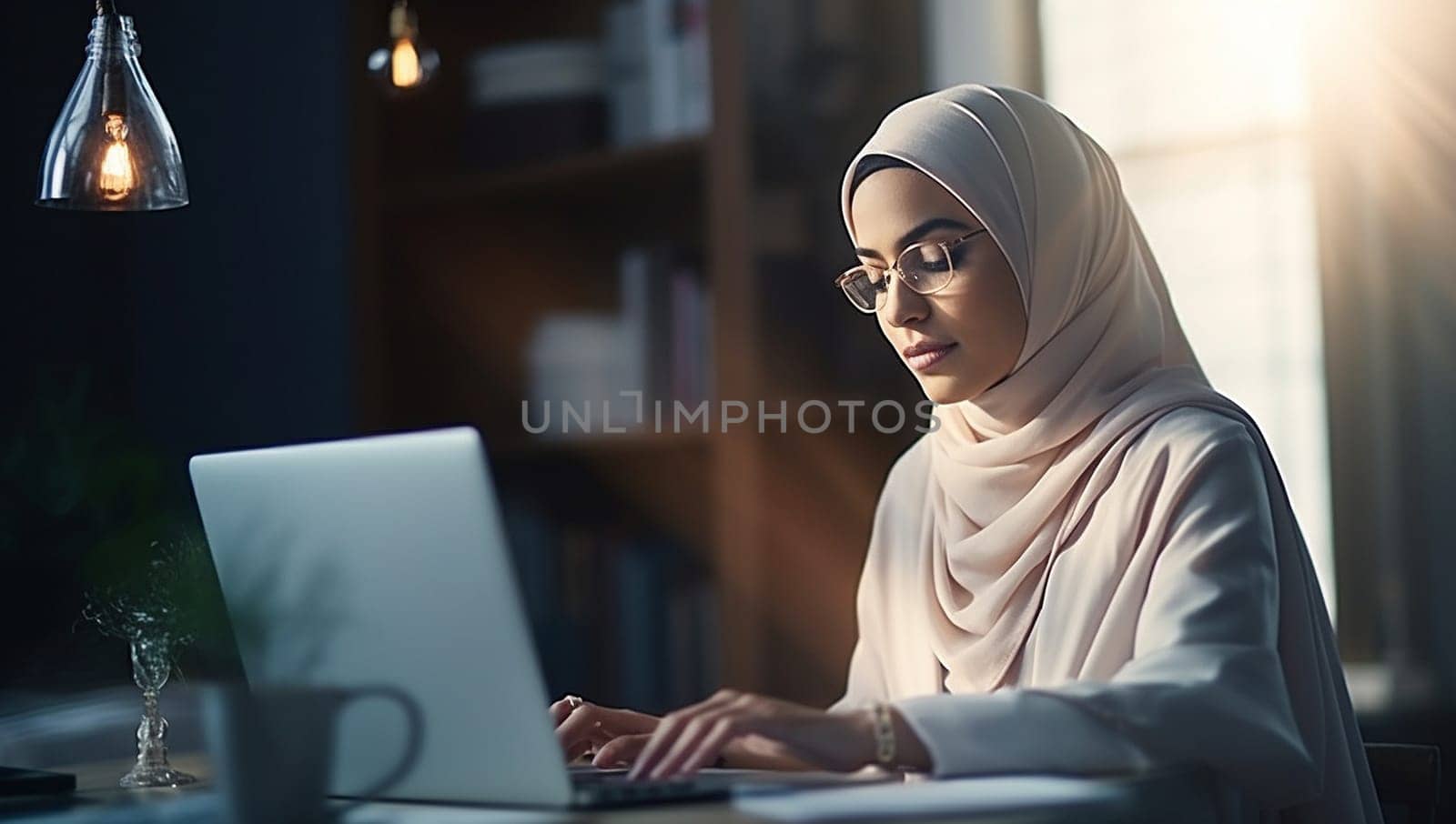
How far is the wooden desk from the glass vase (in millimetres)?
80

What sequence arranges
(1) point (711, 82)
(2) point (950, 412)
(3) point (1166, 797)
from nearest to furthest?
1. (3) point (1166, 797)
2. (2) point (950, 412)
3. (1) point (711, 82)

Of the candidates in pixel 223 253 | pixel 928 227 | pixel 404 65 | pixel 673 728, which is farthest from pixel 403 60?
pixel 223 253

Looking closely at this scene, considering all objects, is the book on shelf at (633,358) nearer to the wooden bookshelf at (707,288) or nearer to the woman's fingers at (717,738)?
the wooden bookshelf at (707,288)

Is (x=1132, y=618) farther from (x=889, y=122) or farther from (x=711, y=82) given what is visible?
(x=711, y=82)

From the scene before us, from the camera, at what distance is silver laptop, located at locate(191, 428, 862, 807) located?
3.21ft

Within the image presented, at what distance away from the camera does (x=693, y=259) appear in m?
2.62

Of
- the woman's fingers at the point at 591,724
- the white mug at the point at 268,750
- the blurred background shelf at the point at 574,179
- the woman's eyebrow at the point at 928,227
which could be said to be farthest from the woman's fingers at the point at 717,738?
the blurred background shelf at the point at 574,179

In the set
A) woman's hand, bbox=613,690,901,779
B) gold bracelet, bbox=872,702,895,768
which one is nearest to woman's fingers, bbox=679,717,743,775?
woman's hand, bbox=613,690,901,779

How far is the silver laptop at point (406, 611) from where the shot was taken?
98 centimetres

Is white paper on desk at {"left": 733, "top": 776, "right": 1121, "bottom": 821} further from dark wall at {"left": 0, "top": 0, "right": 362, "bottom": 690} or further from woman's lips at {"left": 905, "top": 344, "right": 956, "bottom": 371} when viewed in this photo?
dark wall at {"left": 0, "top": 0, "right": 362, "bottom": 690}

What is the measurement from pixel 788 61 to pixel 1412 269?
3.09 feet

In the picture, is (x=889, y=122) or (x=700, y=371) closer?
(x=889, y=122)

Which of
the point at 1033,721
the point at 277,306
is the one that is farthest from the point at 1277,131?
the point at 277,306

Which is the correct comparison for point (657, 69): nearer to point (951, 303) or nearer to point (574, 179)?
point (574, 179)
